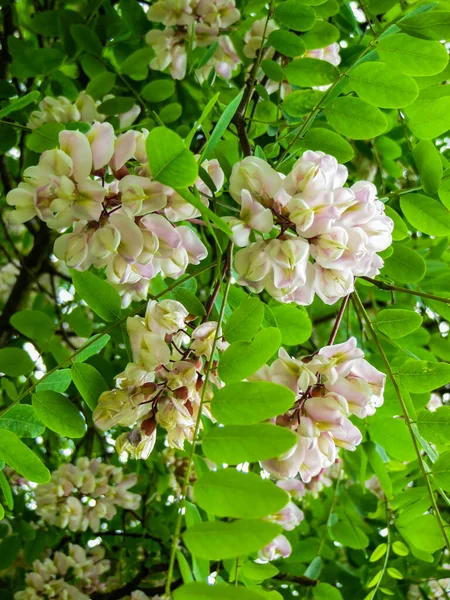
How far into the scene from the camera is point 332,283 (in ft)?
2.41

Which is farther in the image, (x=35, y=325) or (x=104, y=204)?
(x=35, y=325)

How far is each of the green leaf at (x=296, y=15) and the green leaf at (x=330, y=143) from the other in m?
0.23

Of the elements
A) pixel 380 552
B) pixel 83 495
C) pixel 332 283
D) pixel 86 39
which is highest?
pixel 86 39

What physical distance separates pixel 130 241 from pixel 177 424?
0.67ft

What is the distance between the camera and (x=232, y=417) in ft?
2.18

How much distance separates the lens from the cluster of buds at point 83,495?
5.58 feet

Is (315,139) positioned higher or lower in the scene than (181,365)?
higher

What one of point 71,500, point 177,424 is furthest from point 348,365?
point 71,500

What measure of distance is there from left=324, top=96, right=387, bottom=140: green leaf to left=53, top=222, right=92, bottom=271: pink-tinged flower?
38cm

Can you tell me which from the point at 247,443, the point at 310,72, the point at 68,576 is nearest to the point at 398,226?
the point at 310,72

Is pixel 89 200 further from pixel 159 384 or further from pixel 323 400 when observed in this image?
pixel 323 400

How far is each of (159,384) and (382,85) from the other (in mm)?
488

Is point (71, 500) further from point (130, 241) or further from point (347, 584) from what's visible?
point (130, 241)

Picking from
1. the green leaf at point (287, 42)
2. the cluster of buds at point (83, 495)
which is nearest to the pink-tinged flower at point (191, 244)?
the green leaf at point (287, 42)
